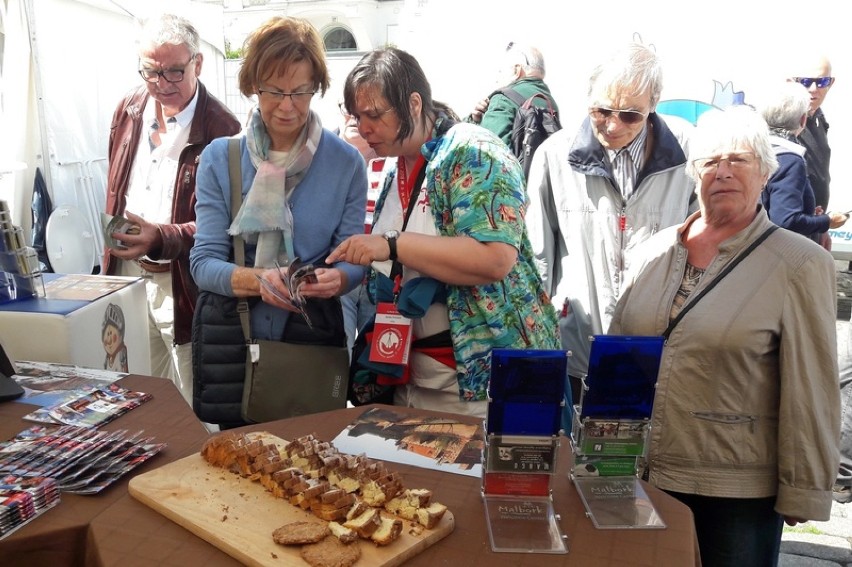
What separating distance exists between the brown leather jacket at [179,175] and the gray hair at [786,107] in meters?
2.35

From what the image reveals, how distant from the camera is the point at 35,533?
116cm

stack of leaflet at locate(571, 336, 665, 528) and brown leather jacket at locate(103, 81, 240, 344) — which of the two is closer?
stack of leaflet at locate(571, 336, 665, 528)

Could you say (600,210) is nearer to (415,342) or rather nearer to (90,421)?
(415,342)

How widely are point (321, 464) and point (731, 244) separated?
110 centimetres

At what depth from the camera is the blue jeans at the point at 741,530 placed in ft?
5.50

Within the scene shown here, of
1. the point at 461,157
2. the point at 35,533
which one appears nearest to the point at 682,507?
the point at 461,157

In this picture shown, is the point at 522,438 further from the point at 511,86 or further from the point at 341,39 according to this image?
the point at 341,39

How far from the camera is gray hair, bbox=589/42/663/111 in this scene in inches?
89.7

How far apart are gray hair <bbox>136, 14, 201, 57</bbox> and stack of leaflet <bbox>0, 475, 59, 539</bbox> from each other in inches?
74.4

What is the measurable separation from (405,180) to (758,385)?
1.02 m

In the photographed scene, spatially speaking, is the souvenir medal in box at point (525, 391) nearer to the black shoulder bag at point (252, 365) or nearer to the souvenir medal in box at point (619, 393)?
the souvenir medal in box at point (619, 393)

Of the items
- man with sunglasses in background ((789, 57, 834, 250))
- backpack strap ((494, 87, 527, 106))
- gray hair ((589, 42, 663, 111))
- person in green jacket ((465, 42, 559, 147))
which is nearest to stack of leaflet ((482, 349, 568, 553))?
gray hair ((589, 42, 663, 111))

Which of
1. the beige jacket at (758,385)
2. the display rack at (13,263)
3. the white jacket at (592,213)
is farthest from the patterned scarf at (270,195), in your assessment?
the beige jacket at (758,385)

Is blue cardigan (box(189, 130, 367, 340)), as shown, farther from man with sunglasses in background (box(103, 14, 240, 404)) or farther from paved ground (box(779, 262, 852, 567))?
paved ground (box(779, 262, 852, 567))
